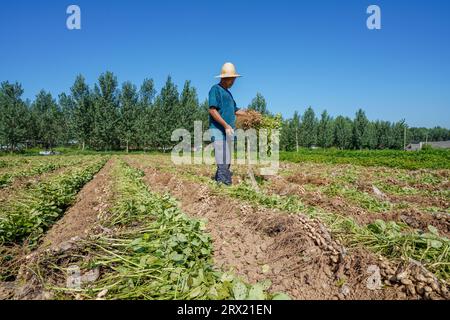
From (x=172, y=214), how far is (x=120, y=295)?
1290mm

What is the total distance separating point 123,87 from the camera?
48.8 meters

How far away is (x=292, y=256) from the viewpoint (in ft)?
8.63

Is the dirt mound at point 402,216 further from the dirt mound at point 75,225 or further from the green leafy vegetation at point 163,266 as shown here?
the dirt mound at point 75,225

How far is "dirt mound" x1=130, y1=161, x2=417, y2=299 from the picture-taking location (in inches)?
85.4

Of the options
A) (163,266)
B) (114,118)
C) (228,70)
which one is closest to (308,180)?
(228,70)

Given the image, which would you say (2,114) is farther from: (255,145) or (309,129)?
(309,129)

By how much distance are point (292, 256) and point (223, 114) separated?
12.6ft

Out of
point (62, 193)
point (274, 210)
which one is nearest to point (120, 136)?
point (62, 193)

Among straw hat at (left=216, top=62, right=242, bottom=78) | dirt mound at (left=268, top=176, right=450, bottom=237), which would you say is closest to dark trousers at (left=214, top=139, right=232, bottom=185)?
straw hat at (left=216, top=62, right=242, bottom=78)

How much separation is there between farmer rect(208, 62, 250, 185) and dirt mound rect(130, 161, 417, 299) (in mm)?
2225

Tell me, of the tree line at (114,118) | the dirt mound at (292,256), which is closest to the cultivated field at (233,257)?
the dirt mound at (292,256)

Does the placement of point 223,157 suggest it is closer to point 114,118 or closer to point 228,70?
point 228,70

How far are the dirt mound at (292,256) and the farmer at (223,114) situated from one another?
2225 millimetres

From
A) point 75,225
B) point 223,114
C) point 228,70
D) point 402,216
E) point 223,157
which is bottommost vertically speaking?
point 75,225
